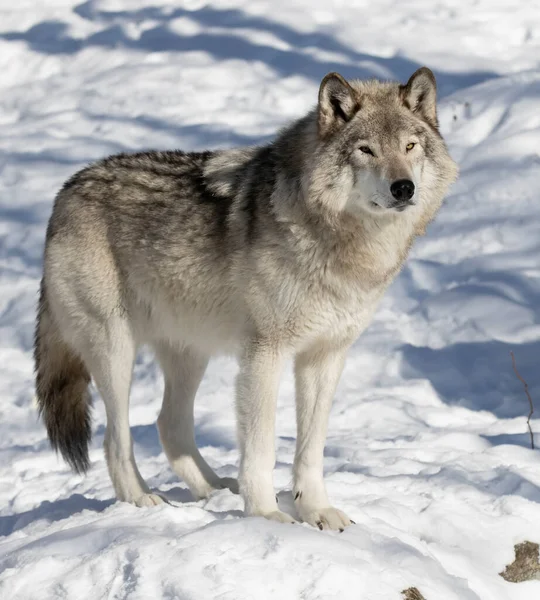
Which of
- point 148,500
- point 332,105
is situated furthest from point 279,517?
point 332,105

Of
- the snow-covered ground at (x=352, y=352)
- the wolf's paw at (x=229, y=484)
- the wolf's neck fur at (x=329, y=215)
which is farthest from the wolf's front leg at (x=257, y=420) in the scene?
the wolf's paw at (x=229, y=484)

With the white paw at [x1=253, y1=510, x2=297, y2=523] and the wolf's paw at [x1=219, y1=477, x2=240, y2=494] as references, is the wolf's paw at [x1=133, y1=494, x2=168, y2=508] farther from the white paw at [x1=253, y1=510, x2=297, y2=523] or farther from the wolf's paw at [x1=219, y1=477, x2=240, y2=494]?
the white paw at [x1=253, y1=510, x2=297, y2=523]

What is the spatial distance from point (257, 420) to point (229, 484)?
843 millimetres

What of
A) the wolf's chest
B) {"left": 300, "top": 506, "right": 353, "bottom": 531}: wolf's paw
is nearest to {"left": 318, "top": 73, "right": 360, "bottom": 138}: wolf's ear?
the wolf's chest

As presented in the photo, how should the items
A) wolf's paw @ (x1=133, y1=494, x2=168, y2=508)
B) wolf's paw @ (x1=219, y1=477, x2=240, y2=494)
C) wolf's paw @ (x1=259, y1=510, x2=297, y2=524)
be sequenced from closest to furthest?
wolf's paw @ (x1=259, y1=510, x2=297, y2=524), wolf's paw @ (x1=133, y1=494, x2=168, y2=508), wolf's paw @ (x1=219, y1=477, x2=240, y2=494)

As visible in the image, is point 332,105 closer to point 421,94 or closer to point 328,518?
point 421,94

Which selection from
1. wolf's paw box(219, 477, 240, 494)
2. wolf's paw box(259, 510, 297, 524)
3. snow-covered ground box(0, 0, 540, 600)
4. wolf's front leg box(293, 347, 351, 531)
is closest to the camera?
snow-covered ground box(0, 0, 540, 600)

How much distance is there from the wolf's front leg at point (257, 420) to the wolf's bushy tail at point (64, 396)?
1.18 m

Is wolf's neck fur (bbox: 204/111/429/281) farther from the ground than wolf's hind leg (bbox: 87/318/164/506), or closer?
farther from the ground

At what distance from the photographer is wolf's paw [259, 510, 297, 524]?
370cm

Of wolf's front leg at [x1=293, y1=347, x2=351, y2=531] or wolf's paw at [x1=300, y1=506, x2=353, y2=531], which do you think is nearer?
wolf's paw at [x1=300, y1=506, x2=353, y2=531]

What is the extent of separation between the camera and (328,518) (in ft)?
12.3

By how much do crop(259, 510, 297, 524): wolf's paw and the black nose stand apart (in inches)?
52.1

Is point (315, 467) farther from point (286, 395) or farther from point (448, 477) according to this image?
point (286, 395)
